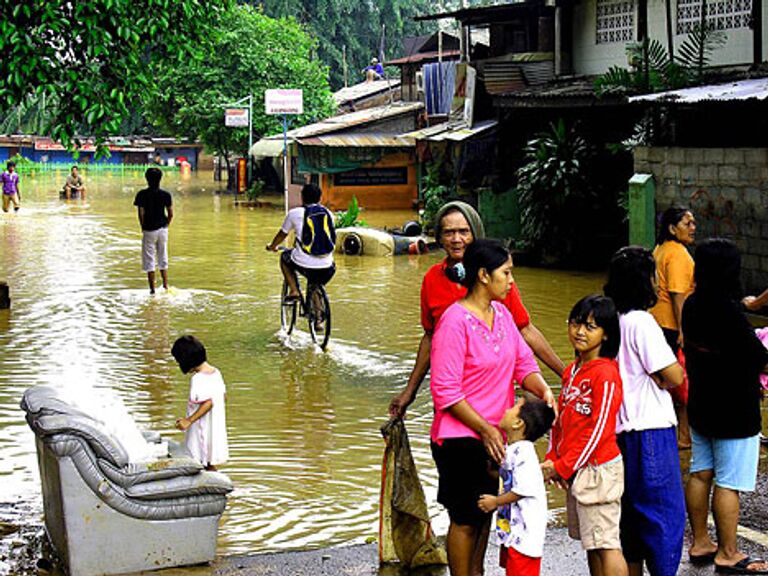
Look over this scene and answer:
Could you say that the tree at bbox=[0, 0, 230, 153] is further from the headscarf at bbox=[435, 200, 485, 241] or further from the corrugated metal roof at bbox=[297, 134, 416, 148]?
the corrugated metal roof at bbox=[297, 134, 416, 148]

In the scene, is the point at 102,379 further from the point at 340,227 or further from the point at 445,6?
the point at 445,6

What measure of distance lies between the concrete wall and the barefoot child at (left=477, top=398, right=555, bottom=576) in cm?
1383

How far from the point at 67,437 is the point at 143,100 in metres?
5.22

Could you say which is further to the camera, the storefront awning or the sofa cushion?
the storefront awning

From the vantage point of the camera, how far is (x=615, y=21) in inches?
851

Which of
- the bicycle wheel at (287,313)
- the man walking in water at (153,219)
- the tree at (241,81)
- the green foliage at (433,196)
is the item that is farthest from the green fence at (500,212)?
the tree at (241,81)

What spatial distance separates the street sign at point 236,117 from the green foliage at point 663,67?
2118cm

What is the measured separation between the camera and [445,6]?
68.2 meters

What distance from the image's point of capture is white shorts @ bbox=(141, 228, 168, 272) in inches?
663

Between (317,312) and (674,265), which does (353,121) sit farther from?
(674,265)

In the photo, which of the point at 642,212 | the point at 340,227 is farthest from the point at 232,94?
the point at 642,212

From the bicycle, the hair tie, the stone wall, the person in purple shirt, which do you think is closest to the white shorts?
the bicycle

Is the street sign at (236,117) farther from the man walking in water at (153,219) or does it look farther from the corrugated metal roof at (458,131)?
the man walking in water at (153,219)

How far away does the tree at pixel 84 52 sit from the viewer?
9125 mm
